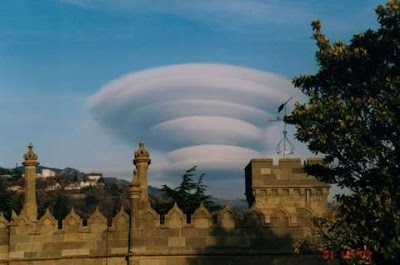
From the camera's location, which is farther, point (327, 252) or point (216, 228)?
point (216, 228)

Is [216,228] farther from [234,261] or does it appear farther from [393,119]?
[393,119]

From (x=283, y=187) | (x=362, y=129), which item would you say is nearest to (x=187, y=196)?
(x=283, y=187)

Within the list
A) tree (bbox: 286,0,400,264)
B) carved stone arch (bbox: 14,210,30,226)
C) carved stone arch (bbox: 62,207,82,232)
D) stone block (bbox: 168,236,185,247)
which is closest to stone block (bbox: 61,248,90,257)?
carved stone arch (bbox: 62,207,82,232)

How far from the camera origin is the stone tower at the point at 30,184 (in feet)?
87.6

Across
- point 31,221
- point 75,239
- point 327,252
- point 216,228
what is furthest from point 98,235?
point 327,252

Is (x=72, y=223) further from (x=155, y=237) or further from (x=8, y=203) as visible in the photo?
(x=8, y=203)

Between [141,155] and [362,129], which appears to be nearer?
[362,129]

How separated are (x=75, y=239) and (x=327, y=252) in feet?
40.0

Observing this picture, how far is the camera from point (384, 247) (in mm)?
15617

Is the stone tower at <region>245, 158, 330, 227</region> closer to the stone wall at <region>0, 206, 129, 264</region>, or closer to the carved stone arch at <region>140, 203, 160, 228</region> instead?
the carved stone arch at <region>140, 203, 160, 228</region>

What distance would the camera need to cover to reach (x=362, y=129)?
1612 centimetres

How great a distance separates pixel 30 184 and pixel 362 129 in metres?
15.1

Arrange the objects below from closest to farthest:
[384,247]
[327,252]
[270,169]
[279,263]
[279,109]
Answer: [384,247], [327,252], [279,263], [279,109], [270,169]

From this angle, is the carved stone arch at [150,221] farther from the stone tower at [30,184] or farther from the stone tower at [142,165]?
the stone tower at [30,184]
